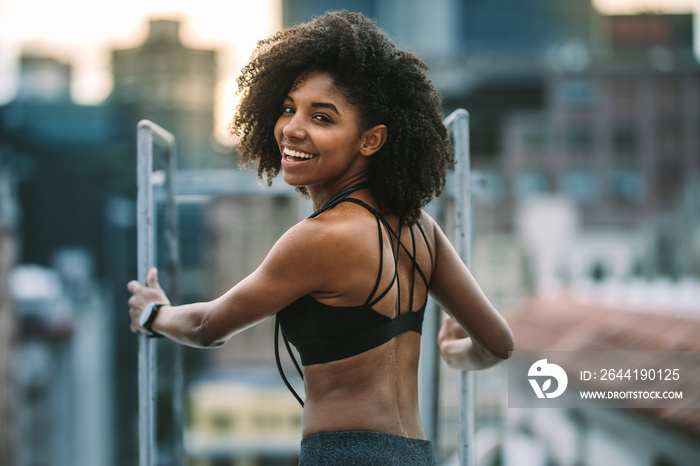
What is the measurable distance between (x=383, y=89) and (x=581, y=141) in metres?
58.0

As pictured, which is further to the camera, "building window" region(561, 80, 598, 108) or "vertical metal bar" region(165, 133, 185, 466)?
"building window" region(561, 80, 598, 108)

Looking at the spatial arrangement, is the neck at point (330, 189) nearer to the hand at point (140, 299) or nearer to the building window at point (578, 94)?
the hand at point (140, 299)

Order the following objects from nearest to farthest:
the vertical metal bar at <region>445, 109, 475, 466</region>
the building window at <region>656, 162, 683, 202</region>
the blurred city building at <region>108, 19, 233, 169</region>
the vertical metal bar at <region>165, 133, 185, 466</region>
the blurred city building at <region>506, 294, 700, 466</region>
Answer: the vertical metal bar at <region>445, 109, 475, 466</region>
the vertical metal bar at <region>165, 133, 185, 466</region>
the blurred city building at <region>506, 294, 700, 466</region>
the building window at <region>656, 162, 683, 202</region>
the blurred city building at <region>108, 19, 233, 169</region>

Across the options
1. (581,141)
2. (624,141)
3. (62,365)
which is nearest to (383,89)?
(62,365)

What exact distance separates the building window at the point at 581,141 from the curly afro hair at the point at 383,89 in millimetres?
57502

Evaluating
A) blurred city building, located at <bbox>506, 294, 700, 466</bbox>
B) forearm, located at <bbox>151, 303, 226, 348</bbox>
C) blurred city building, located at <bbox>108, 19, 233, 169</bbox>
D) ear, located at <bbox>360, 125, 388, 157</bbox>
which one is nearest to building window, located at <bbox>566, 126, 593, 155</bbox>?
blurred city building, located at <bbox>506, 294, 700, 466</bbox>

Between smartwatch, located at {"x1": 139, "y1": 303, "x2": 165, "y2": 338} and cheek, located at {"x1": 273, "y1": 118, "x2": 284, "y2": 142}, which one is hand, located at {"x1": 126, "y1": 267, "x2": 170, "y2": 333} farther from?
cheek, located at {"x1": 273, "y1": 118, "x2": 284, "y2": 142}

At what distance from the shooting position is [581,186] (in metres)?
56.9

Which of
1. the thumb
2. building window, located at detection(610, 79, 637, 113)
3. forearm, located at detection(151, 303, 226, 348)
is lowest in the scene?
forearm, located at detection(151, 303, 226, 348)

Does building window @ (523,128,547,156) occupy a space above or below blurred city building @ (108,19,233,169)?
below

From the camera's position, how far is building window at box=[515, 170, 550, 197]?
5659cm

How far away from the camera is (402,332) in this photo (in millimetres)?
2025

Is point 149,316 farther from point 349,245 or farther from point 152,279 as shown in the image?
point 349,245

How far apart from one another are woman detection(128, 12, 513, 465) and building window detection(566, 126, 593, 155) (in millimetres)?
57536
